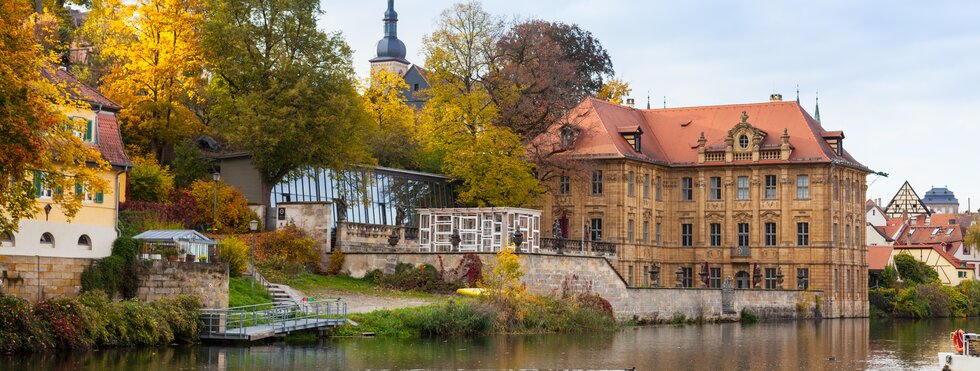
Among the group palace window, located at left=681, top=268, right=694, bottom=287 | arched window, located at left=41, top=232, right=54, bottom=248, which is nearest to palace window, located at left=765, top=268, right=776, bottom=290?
palace window, located at left=681, top=268, right=694, bottom=287

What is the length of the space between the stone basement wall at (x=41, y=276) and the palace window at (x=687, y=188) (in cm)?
4484

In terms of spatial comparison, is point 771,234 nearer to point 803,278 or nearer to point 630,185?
point 803,278

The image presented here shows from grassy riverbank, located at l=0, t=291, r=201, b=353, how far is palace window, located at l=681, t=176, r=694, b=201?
44821mm

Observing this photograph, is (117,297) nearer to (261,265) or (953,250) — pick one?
(261,265)

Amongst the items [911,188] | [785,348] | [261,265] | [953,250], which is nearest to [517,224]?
[261,265]

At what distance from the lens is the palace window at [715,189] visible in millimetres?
81375

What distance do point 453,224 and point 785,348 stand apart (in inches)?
723

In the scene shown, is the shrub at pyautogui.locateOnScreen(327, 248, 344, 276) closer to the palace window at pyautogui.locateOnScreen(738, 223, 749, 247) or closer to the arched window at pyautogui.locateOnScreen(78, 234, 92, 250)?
the arched window at pyautogui.locateOnScreen(78, 234, 92, 250)

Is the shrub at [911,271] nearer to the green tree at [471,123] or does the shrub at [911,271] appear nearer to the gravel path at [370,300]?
the green tree at [471,123]

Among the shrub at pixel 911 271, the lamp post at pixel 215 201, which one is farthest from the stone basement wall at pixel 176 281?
the shrub at pixel 911 271

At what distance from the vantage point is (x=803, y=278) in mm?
79375

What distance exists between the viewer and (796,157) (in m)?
79.4

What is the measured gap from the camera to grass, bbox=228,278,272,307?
45.8 m

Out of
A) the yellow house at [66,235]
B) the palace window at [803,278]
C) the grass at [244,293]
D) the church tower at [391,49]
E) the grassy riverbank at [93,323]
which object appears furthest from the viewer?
the church tower at [391,49]
